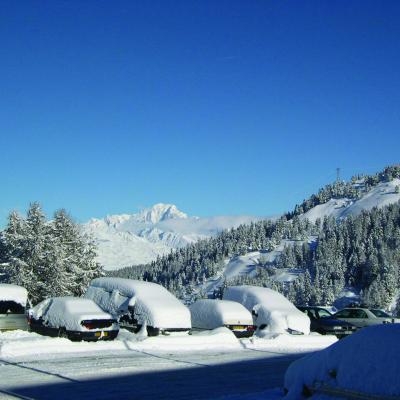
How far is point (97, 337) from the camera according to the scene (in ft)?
53.8

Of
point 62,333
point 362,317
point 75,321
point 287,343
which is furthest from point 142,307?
point 362,317

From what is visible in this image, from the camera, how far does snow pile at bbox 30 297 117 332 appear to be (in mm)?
16469

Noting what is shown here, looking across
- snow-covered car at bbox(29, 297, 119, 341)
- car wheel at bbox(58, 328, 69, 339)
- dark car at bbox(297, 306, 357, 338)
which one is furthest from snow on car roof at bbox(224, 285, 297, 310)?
car wheel at bbox(58, 328, 69, 339)

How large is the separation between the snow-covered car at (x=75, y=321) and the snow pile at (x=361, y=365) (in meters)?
9.76

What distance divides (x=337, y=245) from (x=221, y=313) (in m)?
155

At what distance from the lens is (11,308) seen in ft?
60.6

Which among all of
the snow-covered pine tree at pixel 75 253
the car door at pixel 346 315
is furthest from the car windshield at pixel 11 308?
the snow-covered pine tree at pixel 75 253

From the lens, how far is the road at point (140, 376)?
9523mm

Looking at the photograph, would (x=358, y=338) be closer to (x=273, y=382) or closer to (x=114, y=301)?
(x=273, y=382)

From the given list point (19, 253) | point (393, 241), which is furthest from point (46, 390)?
point (393, 241)

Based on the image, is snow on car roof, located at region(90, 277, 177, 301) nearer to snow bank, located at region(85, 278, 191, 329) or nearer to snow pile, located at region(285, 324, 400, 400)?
snow bank, located at region(85, 278, 191, 329)

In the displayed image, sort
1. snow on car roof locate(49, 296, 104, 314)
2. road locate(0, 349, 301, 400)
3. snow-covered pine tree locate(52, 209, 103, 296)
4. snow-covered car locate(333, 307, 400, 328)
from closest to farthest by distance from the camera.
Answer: road locate(0, 349, 301, 400)
snow on car roof locate(49, 296, 104, 314)
snow-covered car locate(333, 307, 400, 328)
snow-covered pine tree locate(52, 209, 103, 296)

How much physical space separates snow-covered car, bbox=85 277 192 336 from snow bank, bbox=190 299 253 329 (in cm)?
133

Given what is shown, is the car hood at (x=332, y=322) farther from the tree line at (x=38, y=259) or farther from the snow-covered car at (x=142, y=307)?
the tree line at (x=38, y=259)
